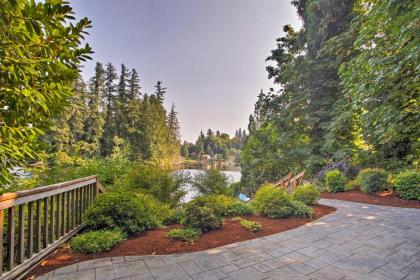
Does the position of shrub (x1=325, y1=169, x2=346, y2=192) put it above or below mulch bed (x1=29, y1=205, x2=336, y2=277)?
above

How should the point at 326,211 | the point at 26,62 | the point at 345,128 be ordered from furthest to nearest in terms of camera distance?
the point at 345,128 → the point at 326,211 → the point at 26,62

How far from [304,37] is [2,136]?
12343 mm

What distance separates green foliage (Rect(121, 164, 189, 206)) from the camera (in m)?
5.93

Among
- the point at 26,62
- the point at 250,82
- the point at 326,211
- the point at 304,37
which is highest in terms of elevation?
the point at 304,37

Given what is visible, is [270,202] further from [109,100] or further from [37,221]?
[109,100]

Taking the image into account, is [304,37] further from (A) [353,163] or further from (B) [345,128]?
(A) [353,163]

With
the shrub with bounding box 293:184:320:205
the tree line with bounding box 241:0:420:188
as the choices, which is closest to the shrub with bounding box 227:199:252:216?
the shrub with bounding box 293:184:320:205

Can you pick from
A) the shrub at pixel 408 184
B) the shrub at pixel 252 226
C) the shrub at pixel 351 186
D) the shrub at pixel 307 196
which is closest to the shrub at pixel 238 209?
the shrub at pixel 252 226

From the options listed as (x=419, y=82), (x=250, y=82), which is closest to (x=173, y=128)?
(x=250, y=82)

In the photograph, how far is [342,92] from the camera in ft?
26.1

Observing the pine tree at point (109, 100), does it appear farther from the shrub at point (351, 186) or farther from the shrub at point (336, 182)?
the shrub at point (351, 186)

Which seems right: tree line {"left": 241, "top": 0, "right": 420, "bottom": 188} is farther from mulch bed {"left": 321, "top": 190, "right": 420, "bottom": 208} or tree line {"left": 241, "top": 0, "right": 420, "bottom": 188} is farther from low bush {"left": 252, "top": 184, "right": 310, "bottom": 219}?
low bush {"left": 252, "top": 184, "right": 310, "bottom": 219}

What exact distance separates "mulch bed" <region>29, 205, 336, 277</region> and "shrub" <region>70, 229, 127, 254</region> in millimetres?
66

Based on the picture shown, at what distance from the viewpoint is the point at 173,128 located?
132 feet
